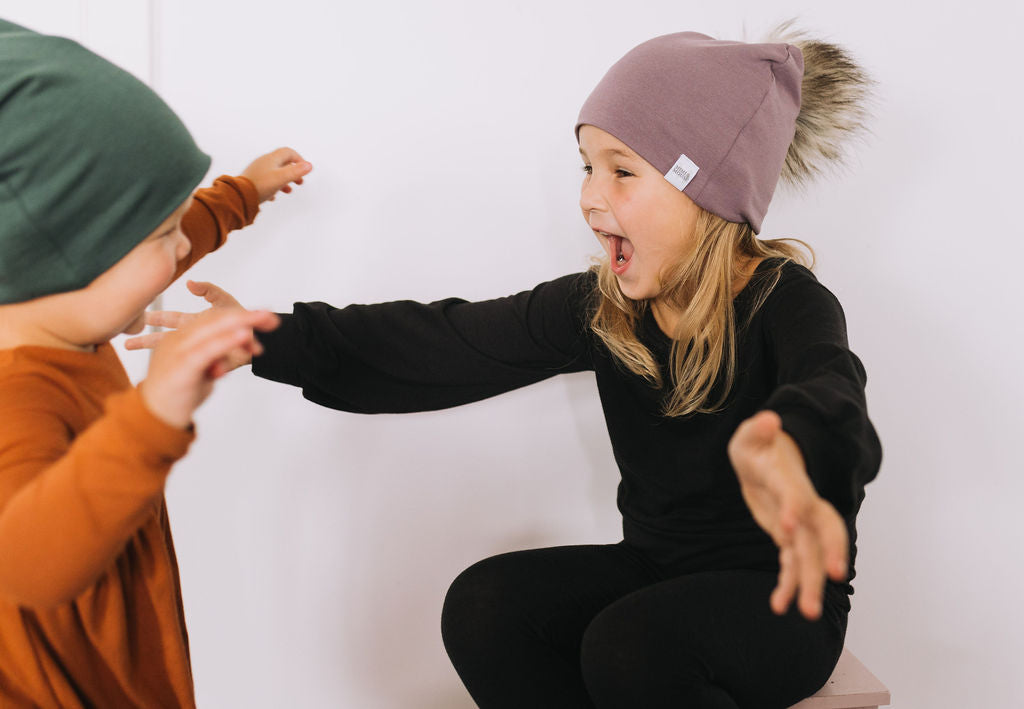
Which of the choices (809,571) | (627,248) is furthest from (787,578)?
(627,248)

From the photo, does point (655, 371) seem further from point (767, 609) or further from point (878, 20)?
point (878, 20)

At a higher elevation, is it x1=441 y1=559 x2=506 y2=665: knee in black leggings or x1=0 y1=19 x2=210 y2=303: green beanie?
x1=0 y1=19 x2=210 y2=303: green beanie

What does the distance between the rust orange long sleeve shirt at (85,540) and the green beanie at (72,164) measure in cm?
10

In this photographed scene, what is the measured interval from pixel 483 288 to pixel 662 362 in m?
0.33

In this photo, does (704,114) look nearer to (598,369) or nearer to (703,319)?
(703,319)

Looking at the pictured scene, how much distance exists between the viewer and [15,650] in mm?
838

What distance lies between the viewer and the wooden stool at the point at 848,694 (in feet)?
3.52

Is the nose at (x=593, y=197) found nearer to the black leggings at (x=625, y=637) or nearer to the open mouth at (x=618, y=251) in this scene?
the open mouth at (x=618, y=251)

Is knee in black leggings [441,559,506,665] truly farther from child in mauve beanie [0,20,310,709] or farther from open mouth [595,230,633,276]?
open mouth [595,230,633,276]

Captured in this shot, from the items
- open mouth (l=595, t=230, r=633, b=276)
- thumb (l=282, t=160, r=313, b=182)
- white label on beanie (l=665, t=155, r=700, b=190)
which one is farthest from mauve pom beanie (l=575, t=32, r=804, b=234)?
thumb (l=282, t=160, r=313, b=182)

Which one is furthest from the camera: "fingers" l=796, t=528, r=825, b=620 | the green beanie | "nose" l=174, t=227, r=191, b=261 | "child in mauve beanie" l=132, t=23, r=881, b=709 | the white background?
the white background

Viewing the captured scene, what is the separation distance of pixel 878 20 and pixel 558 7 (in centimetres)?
51

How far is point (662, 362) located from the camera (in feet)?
4.01

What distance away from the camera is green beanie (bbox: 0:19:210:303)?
2.55 ft
